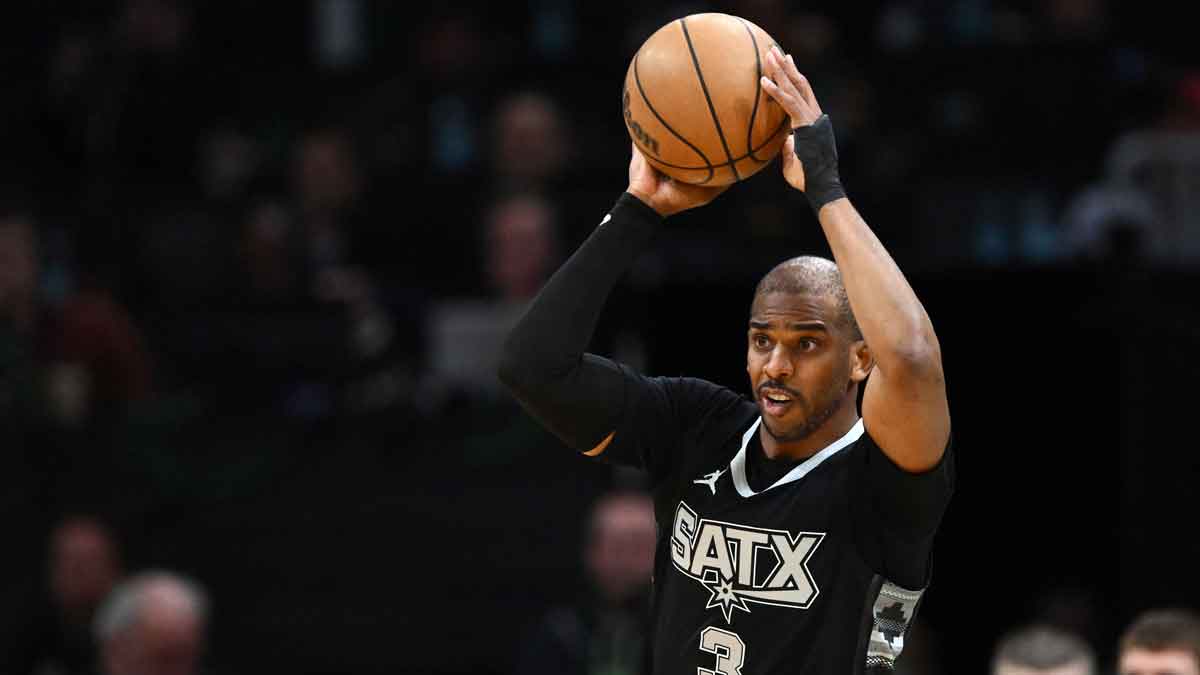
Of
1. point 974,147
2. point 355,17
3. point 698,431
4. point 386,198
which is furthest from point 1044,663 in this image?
point 355,17

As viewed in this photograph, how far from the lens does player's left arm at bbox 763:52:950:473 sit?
4.03 m

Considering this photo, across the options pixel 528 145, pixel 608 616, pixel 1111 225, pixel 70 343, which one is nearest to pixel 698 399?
pixel 608 616

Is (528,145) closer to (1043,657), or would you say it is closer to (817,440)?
(1043,657)

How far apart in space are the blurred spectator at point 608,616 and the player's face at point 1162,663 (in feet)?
→ 8.59

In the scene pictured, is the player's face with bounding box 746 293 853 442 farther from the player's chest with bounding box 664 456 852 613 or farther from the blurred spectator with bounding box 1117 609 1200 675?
the blurred spectator with bounding box 1117 609 1200 675

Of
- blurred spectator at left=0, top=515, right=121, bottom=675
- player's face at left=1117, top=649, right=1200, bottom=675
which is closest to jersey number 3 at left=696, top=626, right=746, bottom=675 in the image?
player's face at left=1117, top=649, right=1200, bottom=675

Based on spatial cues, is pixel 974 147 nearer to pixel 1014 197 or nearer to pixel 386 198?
pixel 1014 197

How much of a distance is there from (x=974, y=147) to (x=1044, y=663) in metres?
4.20

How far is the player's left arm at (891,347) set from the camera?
4.03 metres

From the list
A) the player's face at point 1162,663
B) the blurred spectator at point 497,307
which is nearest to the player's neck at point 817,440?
the player's face at point 1162,663

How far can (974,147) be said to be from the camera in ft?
32.9

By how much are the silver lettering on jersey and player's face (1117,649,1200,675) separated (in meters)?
2.21

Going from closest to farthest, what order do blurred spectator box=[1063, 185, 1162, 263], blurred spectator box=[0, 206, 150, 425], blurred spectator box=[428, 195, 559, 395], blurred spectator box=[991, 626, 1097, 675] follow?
blurred spectator box=[991, 626, 1097, 675]
blurred spectator box=[1063, 185, 1162, 263]
blurred spectator box=[428, 195, 559, 395]
blurred spectator box=[0, 206, 150, 425]

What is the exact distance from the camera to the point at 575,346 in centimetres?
442
